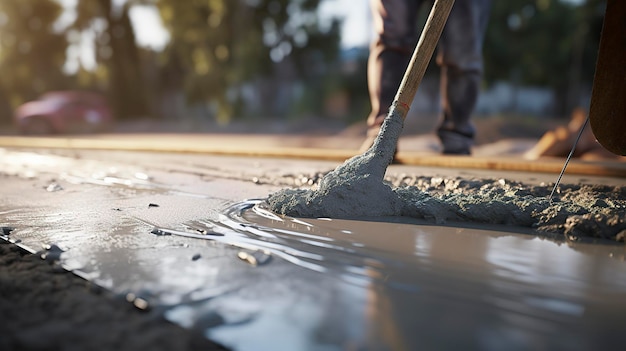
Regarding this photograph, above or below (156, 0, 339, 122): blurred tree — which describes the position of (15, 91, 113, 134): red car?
below

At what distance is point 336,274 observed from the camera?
109 cm

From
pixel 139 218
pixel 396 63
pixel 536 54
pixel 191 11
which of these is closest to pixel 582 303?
pixel 139 218

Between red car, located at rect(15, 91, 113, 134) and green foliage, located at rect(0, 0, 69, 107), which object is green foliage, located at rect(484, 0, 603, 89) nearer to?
red car, located at rect(15, 91, 113, 134)

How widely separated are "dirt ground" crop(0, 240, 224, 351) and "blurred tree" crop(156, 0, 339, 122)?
14575 mm

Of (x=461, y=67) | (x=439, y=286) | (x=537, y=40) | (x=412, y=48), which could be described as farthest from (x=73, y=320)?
(x=537, y=40)

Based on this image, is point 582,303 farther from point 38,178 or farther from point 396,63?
point 38,178

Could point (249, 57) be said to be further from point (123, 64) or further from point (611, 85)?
point (611, 85)

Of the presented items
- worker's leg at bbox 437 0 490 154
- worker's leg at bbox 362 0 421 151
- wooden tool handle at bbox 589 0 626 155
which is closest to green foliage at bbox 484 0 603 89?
worker's leg at bbox 437 0 490 154

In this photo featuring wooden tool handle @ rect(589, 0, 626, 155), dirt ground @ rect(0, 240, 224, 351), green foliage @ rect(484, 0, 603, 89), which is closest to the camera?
dirt ground @ rect(0, 240, 224, 351)

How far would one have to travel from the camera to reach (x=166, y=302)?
36.5 inches

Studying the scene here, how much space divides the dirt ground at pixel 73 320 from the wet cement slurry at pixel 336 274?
34mm

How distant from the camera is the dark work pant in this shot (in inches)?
122

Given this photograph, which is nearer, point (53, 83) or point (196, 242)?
point (196, 242)

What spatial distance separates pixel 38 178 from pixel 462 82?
100 inches
